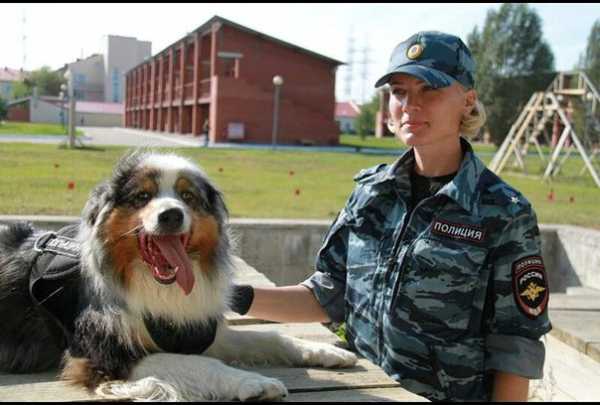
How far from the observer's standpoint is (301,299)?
3227 mm

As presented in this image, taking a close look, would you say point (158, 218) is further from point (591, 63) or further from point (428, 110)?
point (591, 63)

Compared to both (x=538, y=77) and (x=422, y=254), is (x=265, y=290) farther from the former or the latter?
(x=538, y=77)

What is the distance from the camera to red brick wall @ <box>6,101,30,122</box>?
6250 millimetres

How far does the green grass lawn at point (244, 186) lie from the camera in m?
8.16

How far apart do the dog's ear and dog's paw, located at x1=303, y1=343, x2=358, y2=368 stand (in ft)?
3.86

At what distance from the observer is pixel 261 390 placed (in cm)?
224

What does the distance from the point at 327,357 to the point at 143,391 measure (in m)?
0.88

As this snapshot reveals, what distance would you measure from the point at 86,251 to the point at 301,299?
111 cm

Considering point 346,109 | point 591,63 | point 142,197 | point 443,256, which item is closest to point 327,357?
point 443,256

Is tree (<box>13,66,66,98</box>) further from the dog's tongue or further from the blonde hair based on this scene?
the blonde hair

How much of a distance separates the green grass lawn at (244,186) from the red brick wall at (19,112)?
1.02 m

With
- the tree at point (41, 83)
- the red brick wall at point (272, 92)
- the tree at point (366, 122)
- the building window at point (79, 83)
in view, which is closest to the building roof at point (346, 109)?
the tree at point (366, 122)

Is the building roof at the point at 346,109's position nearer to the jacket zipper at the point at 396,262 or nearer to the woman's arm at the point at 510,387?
the jacket zipper at the point at 396,262

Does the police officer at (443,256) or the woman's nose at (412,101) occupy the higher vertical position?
the woman's nose at (412,101)
